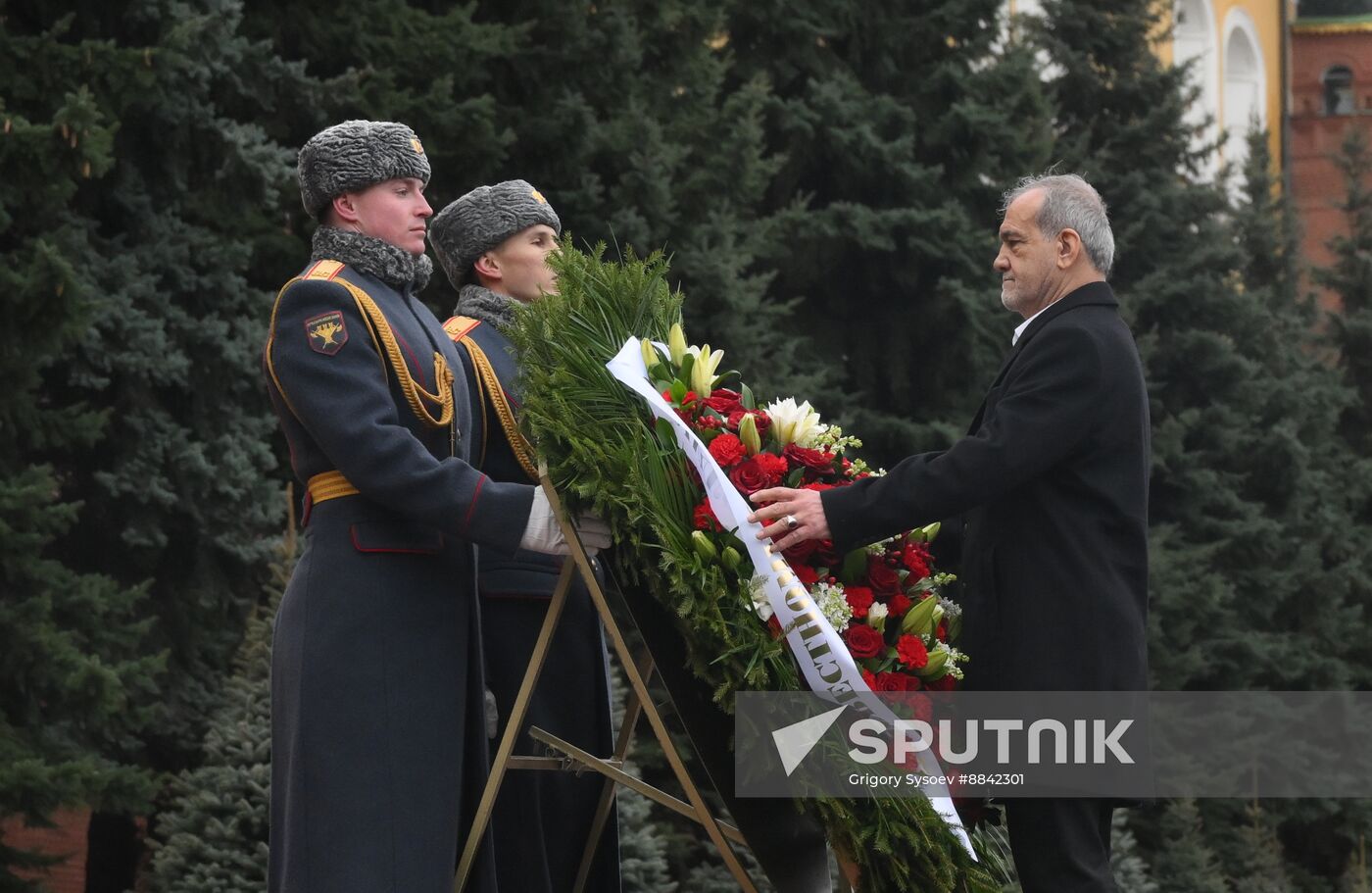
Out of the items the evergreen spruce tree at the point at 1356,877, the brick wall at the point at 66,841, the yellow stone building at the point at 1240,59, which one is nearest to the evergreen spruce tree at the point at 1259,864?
the evergreen spruce tree at the point at 1356,877

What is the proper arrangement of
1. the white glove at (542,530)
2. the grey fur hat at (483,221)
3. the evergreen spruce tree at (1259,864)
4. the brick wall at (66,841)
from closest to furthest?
the white glove at (542,530) → the grey fur hat at (483,221) → the brick wall at (66,841) → the evergreen spruce tree at (1259,864)

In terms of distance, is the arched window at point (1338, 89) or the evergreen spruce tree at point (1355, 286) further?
the arched window at point (1338, 89)

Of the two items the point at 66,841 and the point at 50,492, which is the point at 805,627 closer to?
the point at 50,492

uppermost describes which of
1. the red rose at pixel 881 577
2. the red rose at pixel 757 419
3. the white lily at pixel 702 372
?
the white lily at pixel 702 372

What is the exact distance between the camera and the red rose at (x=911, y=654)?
409 cm

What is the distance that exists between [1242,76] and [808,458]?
24.7 metres

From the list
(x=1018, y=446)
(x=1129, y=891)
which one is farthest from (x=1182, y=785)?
(x=1018, y=446)

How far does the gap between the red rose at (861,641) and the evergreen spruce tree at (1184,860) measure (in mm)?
7477

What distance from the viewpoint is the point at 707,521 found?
408cm

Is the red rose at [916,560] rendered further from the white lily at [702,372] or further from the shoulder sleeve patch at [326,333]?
the shoulder sleeve patch at [326,333]

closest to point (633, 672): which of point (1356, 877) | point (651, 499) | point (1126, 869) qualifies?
point (651, 499)

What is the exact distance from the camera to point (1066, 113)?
1522cm

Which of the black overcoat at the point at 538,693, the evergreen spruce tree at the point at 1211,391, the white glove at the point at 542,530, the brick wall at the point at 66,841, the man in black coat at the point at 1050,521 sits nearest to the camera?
the man in black coat at the point at 1050,521

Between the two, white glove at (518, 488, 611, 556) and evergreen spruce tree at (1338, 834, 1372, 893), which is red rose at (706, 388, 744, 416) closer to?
white glove at (518, 488, 611, 556)
